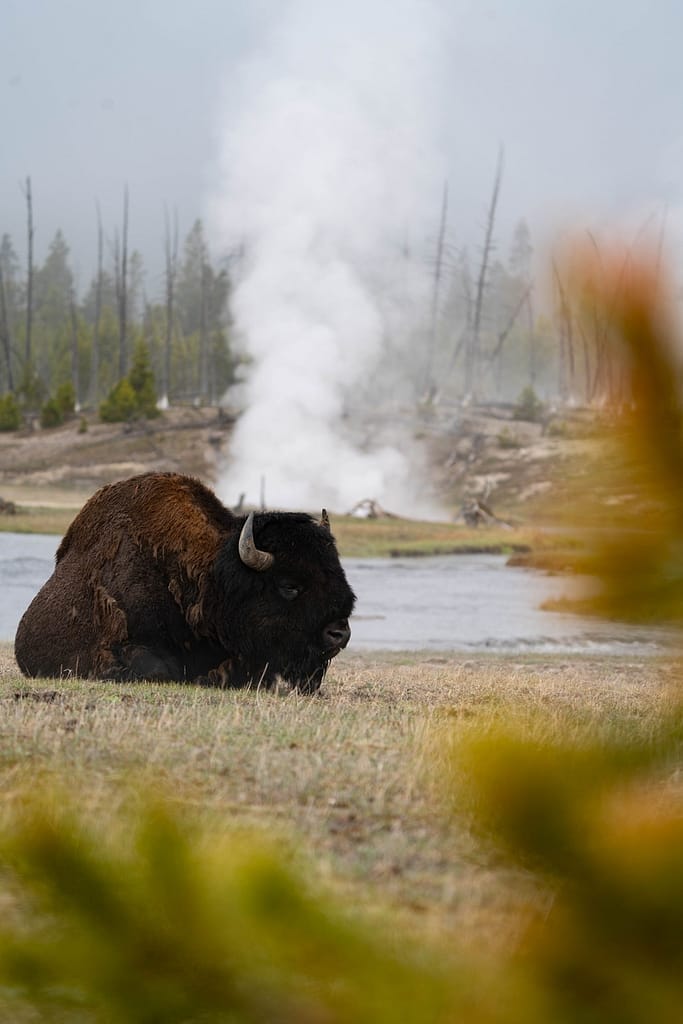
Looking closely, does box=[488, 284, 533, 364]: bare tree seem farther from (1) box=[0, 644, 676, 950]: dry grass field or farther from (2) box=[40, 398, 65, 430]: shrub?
(2) box=[40, 398, 65, 430]: shrub

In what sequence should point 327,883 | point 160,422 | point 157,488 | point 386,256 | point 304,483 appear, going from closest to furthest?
point 327,883 < point 157,488 < point 304,483 < point 160,422 < point 386,256

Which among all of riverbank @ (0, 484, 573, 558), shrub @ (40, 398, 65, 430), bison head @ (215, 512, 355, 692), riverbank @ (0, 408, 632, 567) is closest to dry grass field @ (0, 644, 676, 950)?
bison head @ (215, 512, 355, 692)

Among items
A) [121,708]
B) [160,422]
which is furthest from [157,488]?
[160,422]

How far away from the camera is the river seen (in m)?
18.8

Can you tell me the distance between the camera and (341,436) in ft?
208

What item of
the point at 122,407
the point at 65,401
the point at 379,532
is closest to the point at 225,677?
the point at 379,532

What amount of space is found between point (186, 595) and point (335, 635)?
120cm

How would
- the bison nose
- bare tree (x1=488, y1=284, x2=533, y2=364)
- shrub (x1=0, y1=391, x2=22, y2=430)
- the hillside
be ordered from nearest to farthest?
bare tree (x1=488, y1=284, x2=533, y2=364), the bison nose, the hillside, shrub (x1=0, y1=391, x2=22, y2=430)

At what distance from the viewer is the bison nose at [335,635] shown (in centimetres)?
768

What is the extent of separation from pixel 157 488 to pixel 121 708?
306 centimetres

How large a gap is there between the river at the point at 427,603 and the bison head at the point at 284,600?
Answer: 4463mm

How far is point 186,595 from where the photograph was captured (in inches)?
327

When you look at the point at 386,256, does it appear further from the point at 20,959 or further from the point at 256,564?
the point at 20,959

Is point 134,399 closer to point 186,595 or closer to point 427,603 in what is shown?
point 427,603
